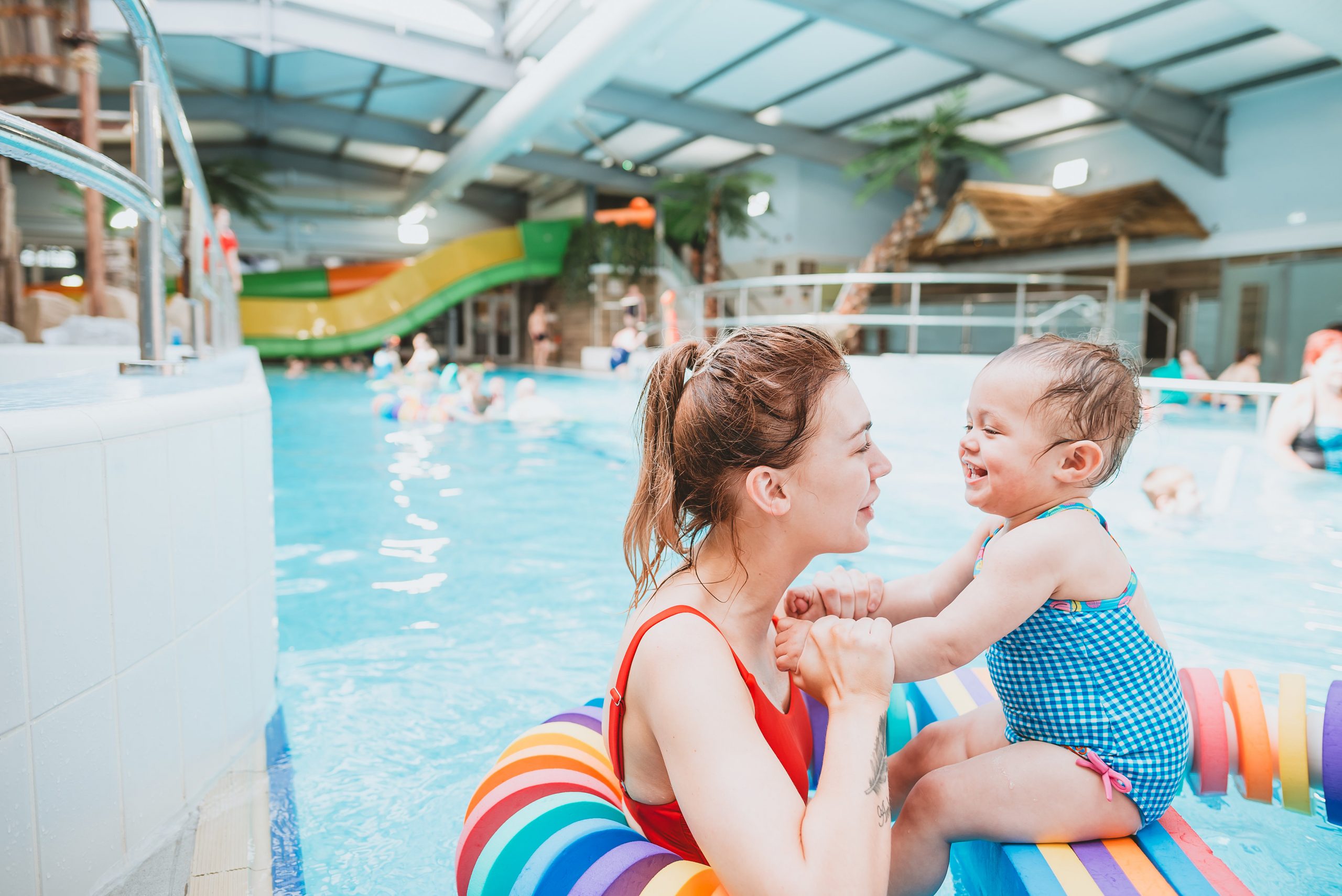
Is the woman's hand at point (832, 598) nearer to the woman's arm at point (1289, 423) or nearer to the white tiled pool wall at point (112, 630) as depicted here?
the white tiled pool wall at point (112, 630)

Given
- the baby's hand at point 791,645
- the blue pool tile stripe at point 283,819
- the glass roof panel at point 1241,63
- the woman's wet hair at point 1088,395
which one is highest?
the glass roof panel at point 1241,63

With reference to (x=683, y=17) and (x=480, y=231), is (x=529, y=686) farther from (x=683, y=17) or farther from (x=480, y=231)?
(x=480, y=231)

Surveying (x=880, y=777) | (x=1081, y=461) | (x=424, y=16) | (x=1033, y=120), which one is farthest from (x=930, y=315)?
(x=880, y=777)

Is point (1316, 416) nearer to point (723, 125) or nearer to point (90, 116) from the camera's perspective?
point (90, 116)

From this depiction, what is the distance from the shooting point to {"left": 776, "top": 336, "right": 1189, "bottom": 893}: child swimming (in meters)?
1.22

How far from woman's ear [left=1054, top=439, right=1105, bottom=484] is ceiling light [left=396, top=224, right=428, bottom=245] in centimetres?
2337

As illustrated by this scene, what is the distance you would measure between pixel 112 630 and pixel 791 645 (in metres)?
1.04

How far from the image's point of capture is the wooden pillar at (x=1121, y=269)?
13.4 metres

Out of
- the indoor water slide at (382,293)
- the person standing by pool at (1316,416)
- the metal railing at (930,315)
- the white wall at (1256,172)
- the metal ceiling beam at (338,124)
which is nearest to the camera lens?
the person standing by pool at (1316,416)

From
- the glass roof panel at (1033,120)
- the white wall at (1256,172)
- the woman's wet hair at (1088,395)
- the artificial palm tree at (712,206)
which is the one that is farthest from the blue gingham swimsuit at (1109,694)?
the artificial palm tree at (712,206)

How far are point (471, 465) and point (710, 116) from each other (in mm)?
10434

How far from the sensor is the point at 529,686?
103 inches

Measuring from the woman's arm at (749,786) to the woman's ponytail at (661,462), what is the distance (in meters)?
0.18

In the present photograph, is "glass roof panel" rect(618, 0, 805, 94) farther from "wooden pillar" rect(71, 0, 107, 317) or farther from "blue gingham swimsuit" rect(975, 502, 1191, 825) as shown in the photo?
"blue gingham swimsuit" rect(975, 502, 1191, 825)
